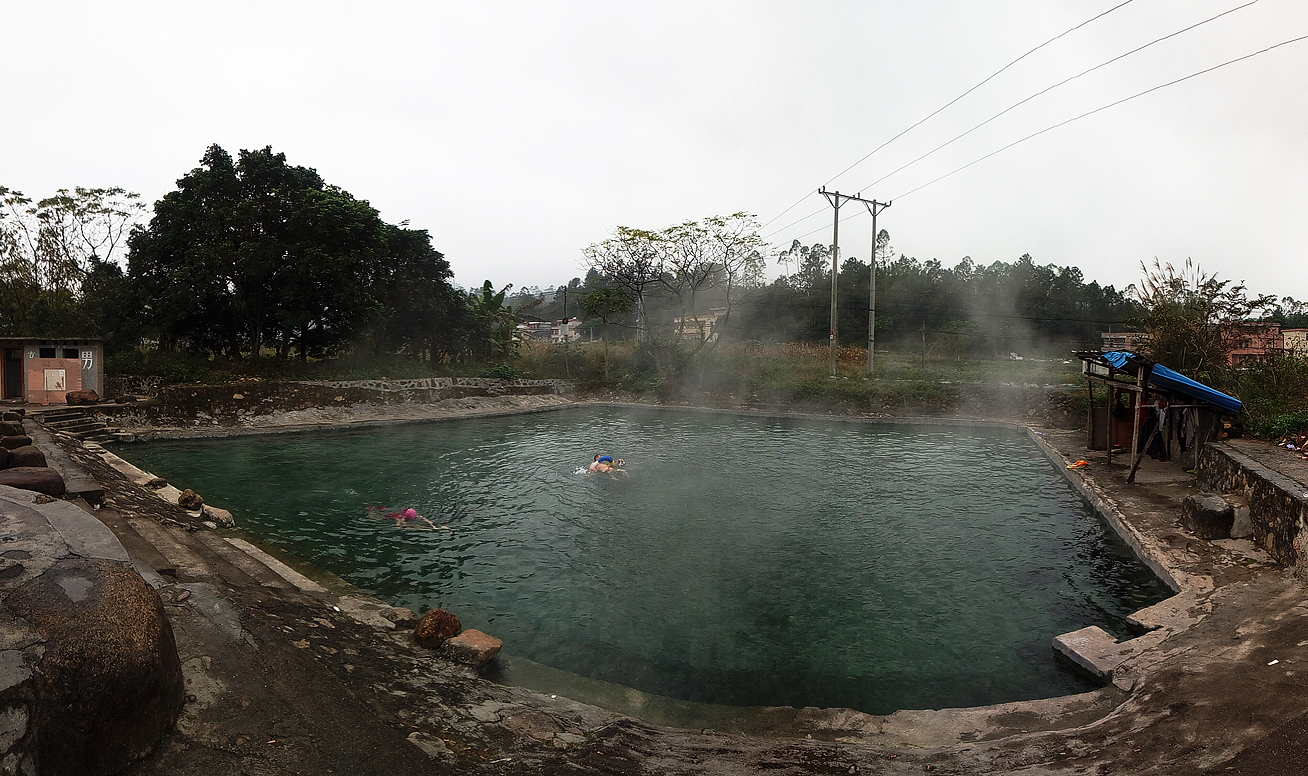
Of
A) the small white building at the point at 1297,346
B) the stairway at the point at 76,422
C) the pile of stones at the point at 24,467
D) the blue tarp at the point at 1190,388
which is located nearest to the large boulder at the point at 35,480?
the pile of stones at the point at 24,467

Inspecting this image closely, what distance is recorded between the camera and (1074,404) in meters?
16.3

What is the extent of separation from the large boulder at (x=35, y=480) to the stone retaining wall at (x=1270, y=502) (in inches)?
415

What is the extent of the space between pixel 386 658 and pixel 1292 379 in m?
12.4

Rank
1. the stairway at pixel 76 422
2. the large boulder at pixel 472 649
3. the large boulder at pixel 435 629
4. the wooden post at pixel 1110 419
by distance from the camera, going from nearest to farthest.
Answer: the large boulder at pixel 472 649, the large boulder at pixel 435 629, the wooden post at pixel 1110 419, the stairway at pixel 76 422

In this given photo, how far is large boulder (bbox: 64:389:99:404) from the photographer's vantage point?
14914 millimetres

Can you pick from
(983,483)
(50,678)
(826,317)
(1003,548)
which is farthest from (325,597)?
(826,317)

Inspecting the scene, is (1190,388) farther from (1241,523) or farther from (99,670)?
(99,670)

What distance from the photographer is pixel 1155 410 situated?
1061 cm

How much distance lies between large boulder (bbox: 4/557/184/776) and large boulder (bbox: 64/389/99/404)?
15312 mm

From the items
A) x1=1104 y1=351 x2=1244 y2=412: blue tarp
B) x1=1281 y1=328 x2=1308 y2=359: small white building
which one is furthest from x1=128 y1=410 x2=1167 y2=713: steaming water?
x1=1281 y1=328 x2=1308 y2=359: small white building

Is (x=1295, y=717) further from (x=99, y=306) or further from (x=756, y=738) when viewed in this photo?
(x=99, y=306)

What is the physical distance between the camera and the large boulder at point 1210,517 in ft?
21.7

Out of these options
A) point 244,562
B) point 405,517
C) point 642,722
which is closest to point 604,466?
point 405,517

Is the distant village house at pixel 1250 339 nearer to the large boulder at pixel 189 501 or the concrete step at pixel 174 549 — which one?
the concrete step at pixel 174 549
